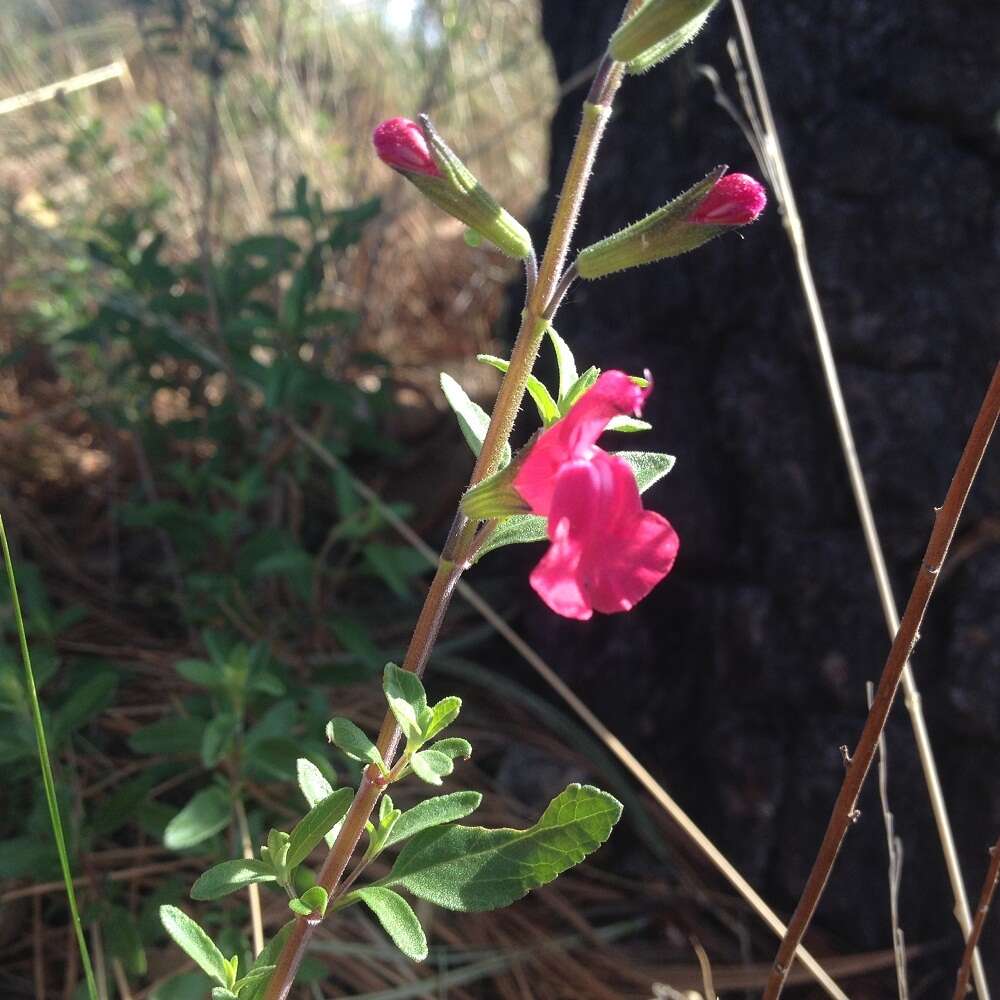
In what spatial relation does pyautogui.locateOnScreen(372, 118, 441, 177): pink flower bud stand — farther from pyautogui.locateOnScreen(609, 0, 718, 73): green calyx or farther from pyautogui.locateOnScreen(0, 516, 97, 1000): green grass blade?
pyautogui.locateOnScreen(0, 516, 97, 1000): green grass blade

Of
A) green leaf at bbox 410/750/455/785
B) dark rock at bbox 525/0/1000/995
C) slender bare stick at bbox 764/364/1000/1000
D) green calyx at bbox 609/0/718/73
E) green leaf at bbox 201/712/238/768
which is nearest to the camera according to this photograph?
green calyx at bbox 609/0/718/73

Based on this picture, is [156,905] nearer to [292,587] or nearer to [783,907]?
[292,587]

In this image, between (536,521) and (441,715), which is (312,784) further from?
(536,521)

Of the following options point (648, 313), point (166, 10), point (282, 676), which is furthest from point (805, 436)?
point (166, 10)

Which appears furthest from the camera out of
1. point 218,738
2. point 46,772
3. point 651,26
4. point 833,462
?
point 833,462

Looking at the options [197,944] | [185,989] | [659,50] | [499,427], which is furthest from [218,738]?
[659,50]

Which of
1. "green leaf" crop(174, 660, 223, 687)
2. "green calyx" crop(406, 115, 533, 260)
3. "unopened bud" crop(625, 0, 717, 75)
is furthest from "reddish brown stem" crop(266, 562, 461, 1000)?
"green leaf" crop(174, 660, 223, 687)
